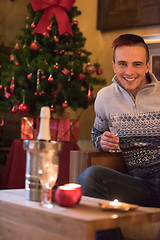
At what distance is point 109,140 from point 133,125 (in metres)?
0.22

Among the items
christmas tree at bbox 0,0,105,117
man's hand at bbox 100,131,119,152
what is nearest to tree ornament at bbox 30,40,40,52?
christmas tree at bbox 0,0,105,117

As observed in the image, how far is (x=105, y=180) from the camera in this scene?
6.69 ft

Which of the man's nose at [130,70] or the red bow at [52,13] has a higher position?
the red bow at [52,13]

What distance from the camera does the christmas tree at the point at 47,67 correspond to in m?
3.74

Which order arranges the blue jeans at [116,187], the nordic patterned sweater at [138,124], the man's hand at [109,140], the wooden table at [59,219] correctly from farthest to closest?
1. the nordic patterned sweater at [138,124]
2. the man's hand at [109,140]
3. the blue jeans at [116,187]
4. the wooden table at [59,219]

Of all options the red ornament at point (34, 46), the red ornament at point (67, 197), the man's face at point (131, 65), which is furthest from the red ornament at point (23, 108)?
the red ornament at point (67, 197)

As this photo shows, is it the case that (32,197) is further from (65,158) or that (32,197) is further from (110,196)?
(65,158)

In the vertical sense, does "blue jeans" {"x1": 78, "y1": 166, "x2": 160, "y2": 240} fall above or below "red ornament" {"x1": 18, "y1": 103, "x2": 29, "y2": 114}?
below

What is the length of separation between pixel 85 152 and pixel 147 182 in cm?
38

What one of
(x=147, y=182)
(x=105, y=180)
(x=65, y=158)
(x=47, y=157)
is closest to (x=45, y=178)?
(x=47, y=157)

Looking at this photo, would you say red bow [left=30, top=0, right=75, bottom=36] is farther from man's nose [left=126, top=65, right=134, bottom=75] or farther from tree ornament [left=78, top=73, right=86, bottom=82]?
man's nose [left=126, top=65, right=134, bottom=75]

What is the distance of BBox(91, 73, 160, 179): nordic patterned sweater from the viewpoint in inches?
86.8

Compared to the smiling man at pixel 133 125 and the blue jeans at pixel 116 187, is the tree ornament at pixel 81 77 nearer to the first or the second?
the smiling man at pixel 133 125

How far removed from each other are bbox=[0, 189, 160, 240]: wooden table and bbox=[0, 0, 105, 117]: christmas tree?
2211 mm
